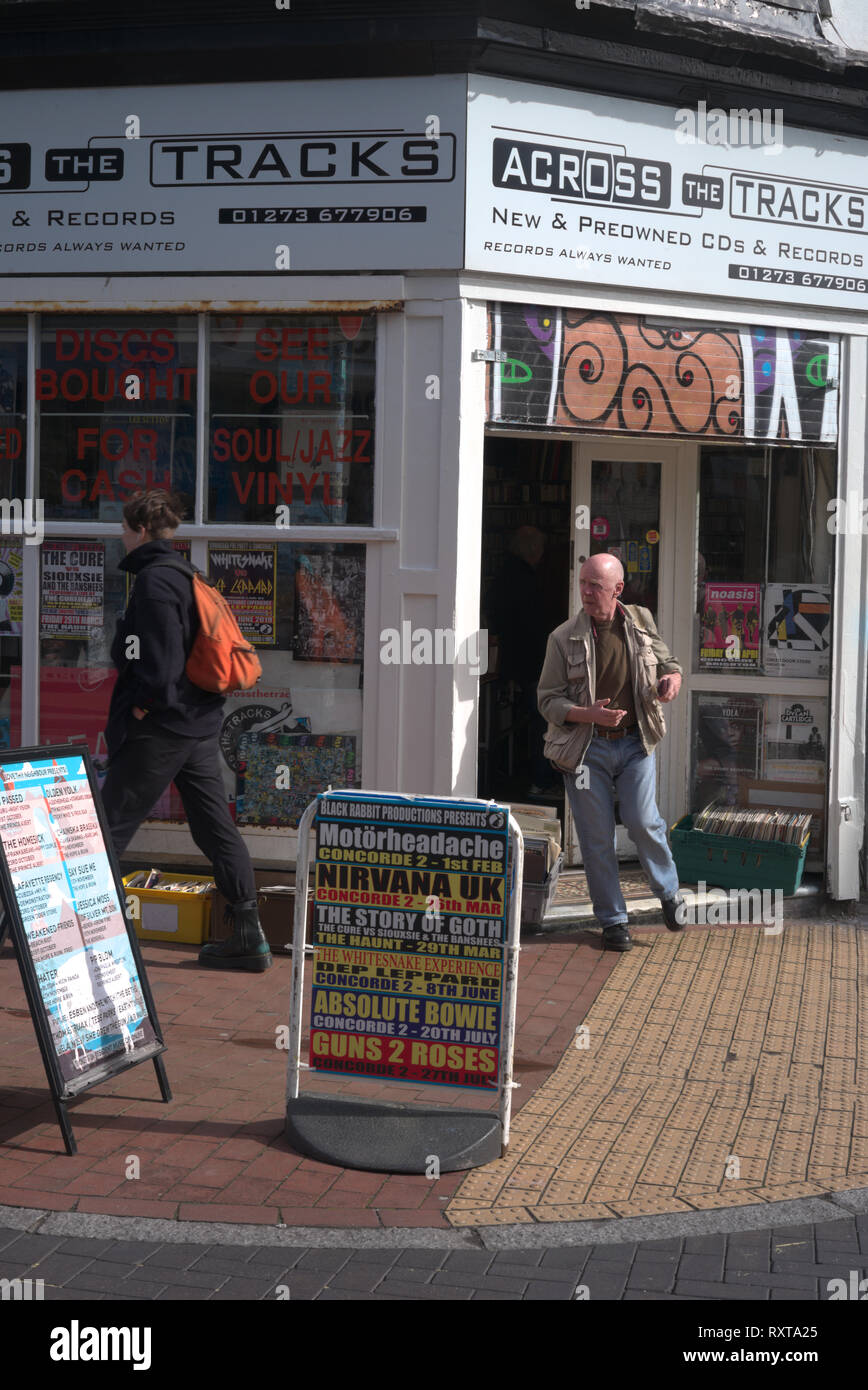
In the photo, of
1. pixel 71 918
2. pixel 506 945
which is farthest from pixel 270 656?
pixel 506 945

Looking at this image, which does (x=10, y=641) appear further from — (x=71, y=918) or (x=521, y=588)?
(x=521, y=588)

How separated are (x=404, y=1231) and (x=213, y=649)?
2875 millimetres

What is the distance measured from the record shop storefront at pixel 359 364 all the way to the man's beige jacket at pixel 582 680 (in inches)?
17.3

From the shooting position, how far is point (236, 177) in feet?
24.4

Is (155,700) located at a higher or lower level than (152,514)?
lower

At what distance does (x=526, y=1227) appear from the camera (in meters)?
4.37

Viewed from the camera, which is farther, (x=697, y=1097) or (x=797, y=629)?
(x=797, y=629)

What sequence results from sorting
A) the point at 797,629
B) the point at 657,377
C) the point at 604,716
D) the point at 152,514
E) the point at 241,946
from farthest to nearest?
the point at 797,629 < the point at 657,377 < the point at 604,716 < the point at 241,946 < the point at 152,514

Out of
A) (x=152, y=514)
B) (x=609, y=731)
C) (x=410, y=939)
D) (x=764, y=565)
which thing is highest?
(x=152, y=514)

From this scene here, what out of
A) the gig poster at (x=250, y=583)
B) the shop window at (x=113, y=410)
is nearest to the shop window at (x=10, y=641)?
the shop window at (x=113, y=410)

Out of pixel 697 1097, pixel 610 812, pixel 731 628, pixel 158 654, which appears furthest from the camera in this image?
pixel 731 628

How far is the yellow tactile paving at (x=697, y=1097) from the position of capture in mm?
4660

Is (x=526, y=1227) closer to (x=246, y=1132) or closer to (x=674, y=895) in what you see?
(x=246, y=1132)

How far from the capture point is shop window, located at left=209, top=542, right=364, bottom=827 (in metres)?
7.68
